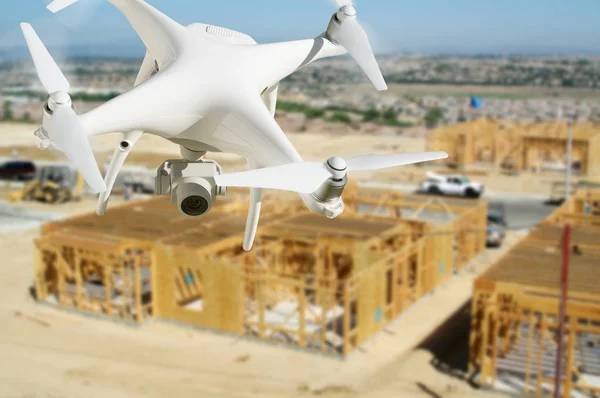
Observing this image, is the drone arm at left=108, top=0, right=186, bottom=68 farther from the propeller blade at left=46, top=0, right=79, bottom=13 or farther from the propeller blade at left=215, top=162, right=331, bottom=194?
the propeller blade at left=215, top=162, right=331, bottom=194

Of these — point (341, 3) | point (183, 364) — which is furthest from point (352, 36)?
point (183, 364)

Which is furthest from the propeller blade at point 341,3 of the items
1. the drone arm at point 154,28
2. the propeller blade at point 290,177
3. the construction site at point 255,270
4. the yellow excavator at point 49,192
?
the yellow excavator at point 49,192

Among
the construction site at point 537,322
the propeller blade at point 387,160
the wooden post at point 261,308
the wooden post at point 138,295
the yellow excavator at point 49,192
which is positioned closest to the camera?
the propeller blade at point 387,160

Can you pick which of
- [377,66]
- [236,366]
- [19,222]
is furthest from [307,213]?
[377,66]

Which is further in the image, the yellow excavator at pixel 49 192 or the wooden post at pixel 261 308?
the yellow excavator at pixel 49 192

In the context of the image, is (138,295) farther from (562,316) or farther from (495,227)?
(495,227)

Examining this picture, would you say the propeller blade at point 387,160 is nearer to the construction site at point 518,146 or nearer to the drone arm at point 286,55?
the drone arm at point 286,55
